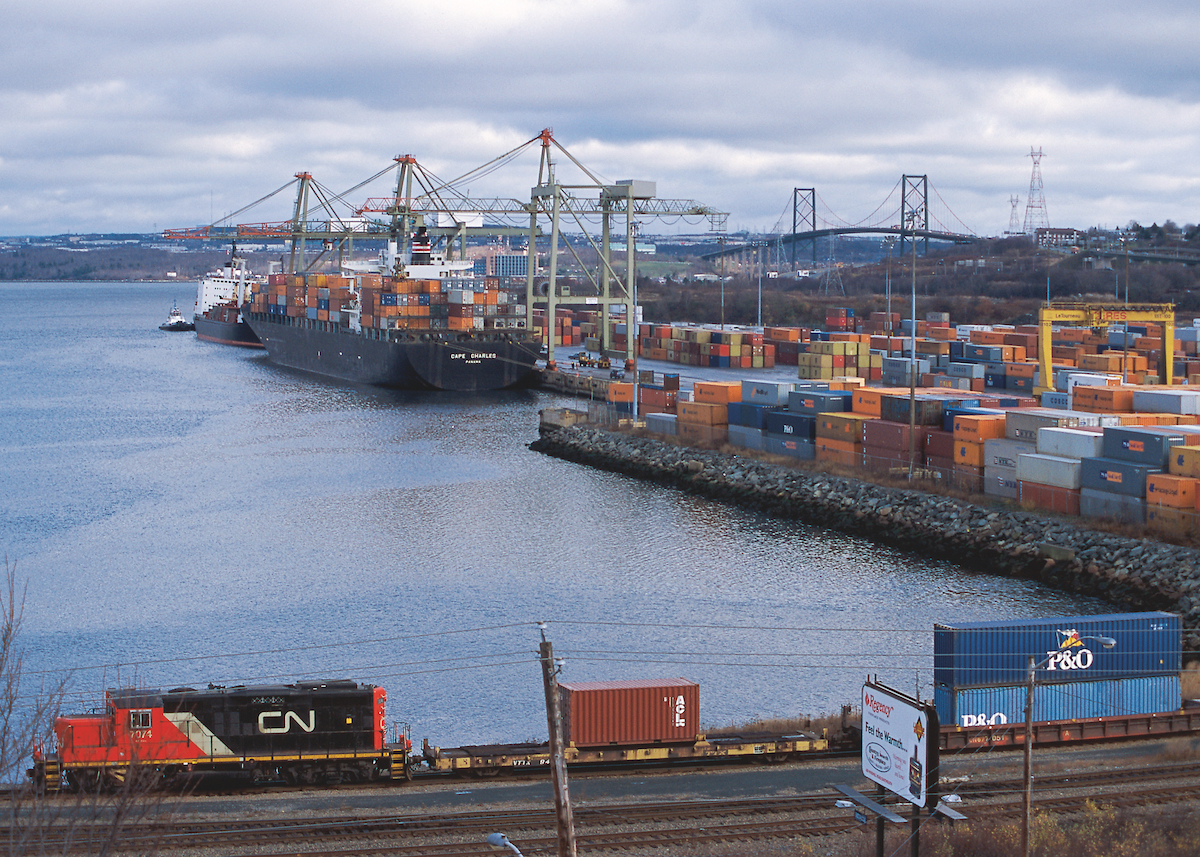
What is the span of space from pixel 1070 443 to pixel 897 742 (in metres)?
17.0

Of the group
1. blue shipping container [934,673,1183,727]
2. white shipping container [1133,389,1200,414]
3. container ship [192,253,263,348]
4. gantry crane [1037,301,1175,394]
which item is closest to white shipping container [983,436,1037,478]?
white shipping container [1133,389,1200,414]

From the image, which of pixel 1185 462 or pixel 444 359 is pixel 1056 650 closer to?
pixel 1185 462

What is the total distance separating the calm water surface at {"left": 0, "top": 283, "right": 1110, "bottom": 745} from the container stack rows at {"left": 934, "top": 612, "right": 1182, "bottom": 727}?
106 inches

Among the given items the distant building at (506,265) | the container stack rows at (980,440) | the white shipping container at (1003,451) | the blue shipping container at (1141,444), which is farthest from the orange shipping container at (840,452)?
the distant building at (506,265)

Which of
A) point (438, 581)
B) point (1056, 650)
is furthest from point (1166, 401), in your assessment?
point (1056, 650)

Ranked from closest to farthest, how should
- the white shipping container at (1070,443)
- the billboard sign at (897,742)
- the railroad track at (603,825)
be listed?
the billboard sign at (897,742) < the railroad track at (603,825) < the white shipping container at (1070,443)

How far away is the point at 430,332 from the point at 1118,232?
224 feet

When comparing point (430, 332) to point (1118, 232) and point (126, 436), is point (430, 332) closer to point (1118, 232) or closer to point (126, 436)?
point (126, 436)

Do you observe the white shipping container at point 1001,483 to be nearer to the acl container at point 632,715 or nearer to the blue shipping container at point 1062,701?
the blue shipping container at point 1062,701

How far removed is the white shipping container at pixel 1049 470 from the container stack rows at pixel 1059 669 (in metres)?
10.3

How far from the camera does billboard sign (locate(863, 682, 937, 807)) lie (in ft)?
31.8

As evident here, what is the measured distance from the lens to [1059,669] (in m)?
14.7

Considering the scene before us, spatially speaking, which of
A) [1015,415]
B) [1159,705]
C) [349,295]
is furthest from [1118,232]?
[1159,705]

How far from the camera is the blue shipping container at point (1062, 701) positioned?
14312 millimetres
